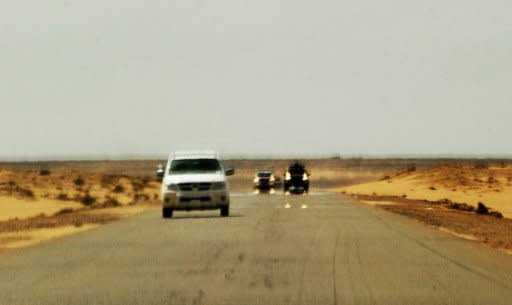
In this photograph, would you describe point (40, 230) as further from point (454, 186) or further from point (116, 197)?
point (454, 186)

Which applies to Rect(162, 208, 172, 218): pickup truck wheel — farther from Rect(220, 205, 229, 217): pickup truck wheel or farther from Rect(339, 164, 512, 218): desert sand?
Rect(339, 164, 512, 218): desert sand

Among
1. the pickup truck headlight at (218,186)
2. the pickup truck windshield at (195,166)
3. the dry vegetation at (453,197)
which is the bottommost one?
the dry vegetation at (453,197)

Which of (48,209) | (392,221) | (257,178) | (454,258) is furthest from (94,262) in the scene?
(257,178)

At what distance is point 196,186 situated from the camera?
35.9m

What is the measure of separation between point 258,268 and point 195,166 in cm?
2015

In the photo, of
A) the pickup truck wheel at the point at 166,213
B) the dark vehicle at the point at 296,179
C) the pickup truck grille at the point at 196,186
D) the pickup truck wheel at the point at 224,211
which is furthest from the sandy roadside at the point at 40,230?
the dark vehicle at the point at 296,179

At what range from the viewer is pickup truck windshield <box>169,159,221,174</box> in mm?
37281

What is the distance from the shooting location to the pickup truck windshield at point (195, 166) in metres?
37.3

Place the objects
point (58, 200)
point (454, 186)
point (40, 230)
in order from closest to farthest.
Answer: point (40, 230), point (58, 200), point (454, 186)

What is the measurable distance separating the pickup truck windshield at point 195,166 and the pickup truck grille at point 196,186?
3.92 ft

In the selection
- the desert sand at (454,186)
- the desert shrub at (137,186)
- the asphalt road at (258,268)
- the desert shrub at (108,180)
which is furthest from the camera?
the desert shrub at (108,180)

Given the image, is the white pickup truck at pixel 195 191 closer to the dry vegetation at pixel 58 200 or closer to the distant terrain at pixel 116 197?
the dry vegetation at pixel 58 200

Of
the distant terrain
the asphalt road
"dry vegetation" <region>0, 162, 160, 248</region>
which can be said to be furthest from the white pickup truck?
the asphalt road

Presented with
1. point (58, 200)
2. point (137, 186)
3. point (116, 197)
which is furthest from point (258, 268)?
point (137, 186)
